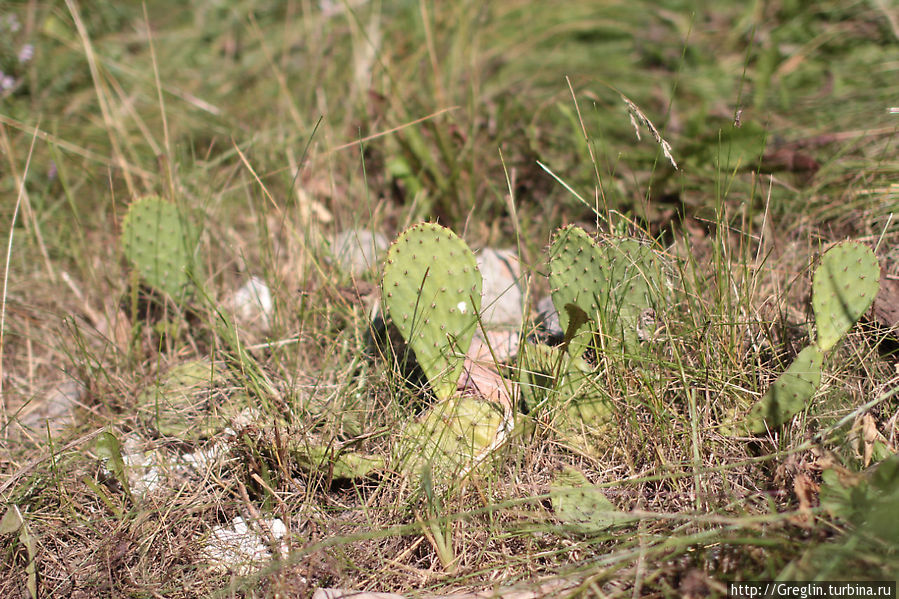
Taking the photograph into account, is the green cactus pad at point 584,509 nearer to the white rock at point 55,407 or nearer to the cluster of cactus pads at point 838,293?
the cluster of cactus pads at point 838,293

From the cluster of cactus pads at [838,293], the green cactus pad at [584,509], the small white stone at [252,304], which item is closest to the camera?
the green cactus pad at [584,509]

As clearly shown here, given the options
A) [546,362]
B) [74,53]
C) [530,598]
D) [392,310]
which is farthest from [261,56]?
[530,598]

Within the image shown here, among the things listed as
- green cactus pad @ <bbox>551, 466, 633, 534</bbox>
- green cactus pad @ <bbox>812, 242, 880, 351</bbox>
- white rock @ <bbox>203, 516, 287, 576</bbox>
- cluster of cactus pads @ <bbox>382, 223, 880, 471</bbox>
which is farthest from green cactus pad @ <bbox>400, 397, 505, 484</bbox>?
green cactus pad @ <bbox>812, 242, 880, 351</bbox>

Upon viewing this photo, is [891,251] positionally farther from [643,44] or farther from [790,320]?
[643,44]

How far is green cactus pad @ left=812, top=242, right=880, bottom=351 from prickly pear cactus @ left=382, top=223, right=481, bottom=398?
692mm

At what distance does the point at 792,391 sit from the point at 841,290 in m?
0.24

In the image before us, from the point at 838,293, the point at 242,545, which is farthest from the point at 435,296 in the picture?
the point at 838,293

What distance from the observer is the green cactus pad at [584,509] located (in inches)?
47.6

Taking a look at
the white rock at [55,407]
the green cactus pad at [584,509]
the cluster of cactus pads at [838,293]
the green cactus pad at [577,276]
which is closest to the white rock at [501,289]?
the green cactus pad at [577,276]

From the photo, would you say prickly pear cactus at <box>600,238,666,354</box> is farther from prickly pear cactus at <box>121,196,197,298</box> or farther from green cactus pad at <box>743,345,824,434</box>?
prickly pear cactus at <box>121,196,197,298</box>

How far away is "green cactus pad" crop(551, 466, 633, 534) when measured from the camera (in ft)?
3.96

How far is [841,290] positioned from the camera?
1.33 m

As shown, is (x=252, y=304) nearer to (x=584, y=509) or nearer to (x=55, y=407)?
(x=55, y=407)

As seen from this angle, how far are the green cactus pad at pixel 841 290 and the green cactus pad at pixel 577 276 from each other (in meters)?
0.42
